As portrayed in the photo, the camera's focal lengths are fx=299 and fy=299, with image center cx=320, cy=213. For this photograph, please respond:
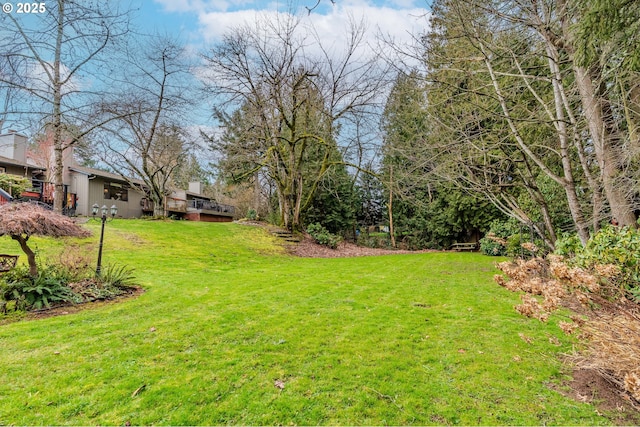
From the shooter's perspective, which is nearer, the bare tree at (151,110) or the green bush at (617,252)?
the green bush at (617,252)

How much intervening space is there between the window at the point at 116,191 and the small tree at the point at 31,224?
18.0 metres

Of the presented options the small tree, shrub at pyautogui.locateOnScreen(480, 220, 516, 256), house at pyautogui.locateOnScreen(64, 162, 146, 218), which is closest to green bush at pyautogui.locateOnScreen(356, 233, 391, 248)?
shrub at pyautogui.locateOnScreen(480, 220, 516, 256)

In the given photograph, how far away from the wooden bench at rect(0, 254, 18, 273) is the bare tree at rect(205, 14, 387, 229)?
10072mm

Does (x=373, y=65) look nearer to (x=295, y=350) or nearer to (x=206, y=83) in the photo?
(x=206, y=83)

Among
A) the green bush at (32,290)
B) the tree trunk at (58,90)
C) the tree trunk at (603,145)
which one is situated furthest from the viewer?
the tree trunk at (58,90)

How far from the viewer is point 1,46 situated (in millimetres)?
8062

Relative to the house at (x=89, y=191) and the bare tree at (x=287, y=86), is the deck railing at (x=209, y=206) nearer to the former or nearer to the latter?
the house at (x=89, y=191)

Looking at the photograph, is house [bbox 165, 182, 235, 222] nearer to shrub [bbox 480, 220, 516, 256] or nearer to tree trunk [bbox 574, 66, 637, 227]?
shrub [bbox 480, 220, 516, 256]

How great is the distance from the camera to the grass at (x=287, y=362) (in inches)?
94.5

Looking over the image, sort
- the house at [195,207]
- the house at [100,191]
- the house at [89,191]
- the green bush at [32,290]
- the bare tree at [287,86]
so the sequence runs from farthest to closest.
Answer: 1. the house at [195,207]
2. the house at [100,191]
3. the house at [89,191]
4. the bare tree at [287,86]
5. the green bush at [32,290]

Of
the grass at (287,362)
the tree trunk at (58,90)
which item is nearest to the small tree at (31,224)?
the grass at (287,362)

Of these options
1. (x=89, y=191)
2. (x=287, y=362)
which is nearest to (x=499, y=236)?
(x=287, y=362)

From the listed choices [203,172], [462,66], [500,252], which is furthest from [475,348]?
[203,172]

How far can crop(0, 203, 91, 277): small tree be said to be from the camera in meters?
4.48
